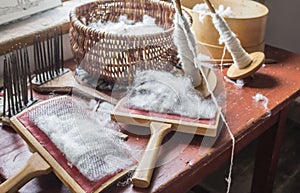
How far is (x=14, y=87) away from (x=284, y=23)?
4.00 feet

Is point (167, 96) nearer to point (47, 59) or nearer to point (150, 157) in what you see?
point (150, 157)

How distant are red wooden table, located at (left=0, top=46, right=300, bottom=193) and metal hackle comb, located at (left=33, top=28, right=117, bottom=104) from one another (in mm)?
149

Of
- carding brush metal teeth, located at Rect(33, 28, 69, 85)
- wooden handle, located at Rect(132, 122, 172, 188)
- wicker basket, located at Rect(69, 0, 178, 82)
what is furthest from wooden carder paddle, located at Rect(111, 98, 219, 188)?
carding brush metal teeth, located at Rect(33, 28, 69, 85)

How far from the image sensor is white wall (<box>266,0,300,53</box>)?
1803 millimetres

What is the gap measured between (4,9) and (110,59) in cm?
33

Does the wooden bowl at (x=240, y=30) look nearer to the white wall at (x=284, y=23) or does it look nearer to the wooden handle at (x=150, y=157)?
the wooden handle at (x=150, y=157)

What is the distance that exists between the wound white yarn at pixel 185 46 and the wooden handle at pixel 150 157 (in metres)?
0.19

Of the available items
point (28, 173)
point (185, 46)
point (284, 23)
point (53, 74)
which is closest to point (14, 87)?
point (53, 74)

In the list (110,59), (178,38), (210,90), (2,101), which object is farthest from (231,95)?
(2,101)

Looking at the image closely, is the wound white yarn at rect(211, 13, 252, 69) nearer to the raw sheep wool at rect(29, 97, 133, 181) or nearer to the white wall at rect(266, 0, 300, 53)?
the raw sheep wool at rect(29, 97, 133, 181)

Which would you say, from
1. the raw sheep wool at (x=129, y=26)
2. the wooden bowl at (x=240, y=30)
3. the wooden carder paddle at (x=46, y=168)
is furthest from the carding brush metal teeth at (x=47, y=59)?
the wooden bowl at (x=240, y=30)

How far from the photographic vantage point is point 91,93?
1039 mm

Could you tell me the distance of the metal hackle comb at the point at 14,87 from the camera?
3.13ft

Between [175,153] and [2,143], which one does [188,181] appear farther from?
[2,143]
